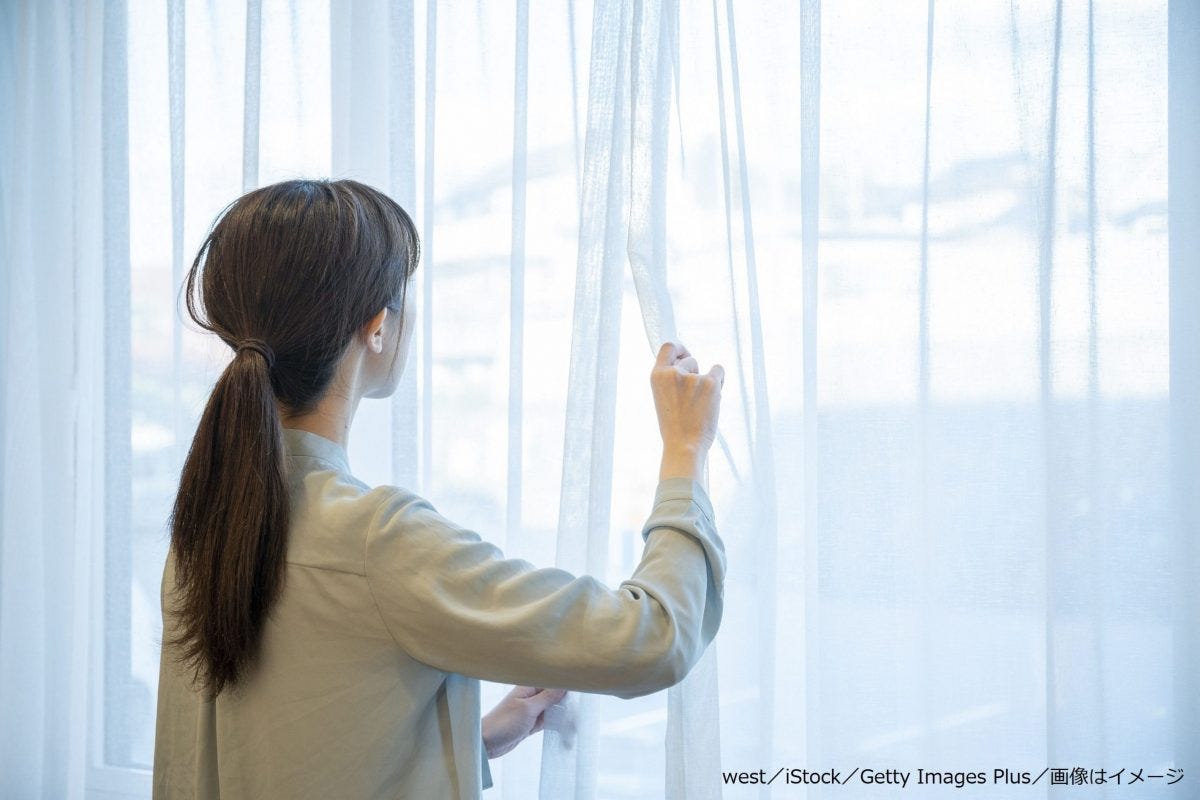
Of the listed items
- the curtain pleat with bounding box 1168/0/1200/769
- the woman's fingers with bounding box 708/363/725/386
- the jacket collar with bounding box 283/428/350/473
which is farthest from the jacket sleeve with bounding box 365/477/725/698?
the curtain pleat with bounding box 1168/0/1200/769

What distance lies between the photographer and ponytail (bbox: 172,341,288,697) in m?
0.76

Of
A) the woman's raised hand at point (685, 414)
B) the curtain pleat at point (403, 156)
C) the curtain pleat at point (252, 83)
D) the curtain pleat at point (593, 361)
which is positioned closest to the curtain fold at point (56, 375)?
the curtain pleat at point (252, 83)

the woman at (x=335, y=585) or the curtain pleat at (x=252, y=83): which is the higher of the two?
the curtain pleat at (x=252, y=83)

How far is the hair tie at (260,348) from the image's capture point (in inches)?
30.9

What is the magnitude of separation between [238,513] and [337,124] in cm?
70

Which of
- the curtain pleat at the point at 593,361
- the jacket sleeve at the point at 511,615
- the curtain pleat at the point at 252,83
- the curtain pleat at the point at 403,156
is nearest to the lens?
the jacket sleeve at the point at 511,615

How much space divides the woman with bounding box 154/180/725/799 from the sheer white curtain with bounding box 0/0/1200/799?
0.26 m

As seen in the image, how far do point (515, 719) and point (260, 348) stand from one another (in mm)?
493

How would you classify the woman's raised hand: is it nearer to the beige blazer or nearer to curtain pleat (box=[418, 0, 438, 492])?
the beige blazer

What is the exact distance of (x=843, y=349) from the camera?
1.06m

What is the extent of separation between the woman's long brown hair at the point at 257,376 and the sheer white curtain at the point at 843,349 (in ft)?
1.08

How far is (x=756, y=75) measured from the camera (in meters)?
1.09

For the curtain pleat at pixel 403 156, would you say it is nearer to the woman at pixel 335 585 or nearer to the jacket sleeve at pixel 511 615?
the woman at pixel 335 585

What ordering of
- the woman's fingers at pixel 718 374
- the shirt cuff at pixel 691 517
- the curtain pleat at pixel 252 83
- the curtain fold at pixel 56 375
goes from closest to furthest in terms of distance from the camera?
the shirt cuff at pixel 691 517 < the woman's fingers at pixel 718 374 < the curtain pleat at pixel 252 83 < the curtain fold at pixel 56 375
